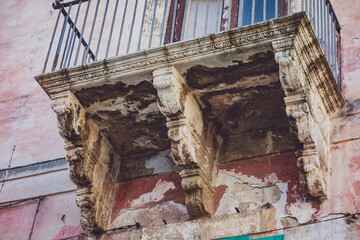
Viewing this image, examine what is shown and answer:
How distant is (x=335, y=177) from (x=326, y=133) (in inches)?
17.2

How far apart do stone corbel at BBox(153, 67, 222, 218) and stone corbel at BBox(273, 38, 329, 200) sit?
883mm

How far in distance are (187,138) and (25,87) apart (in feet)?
9.66

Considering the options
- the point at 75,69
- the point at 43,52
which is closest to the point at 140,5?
the point at 43,52

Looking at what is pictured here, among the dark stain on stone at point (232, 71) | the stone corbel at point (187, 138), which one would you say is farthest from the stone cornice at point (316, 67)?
the stone corbel at point (187, 138)

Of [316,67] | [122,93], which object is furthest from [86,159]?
[316,67]

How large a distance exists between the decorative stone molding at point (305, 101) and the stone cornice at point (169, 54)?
0.12 meters

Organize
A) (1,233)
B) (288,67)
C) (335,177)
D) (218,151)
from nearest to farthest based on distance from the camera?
1. (288,67)
2. (335,177)
3. (218,151)
4. (1,233)

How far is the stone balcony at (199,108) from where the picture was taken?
6.09 metres

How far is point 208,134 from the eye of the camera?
6832 millimetres

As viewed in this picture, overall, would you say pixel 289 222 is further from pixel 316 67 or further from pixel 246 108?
pixel 316 67

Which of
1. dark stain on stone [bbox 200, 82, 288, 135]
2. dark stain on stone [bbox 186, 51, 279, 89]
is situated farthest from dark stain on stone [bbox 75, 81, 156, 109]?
dark stain on stone [bbox 200, 82, 288, 135]

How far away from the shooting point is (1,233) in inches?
296

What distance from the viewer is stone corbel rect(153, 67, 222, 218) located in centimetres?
634

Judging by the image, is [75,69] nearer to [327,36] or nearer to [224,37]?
[224,37]
